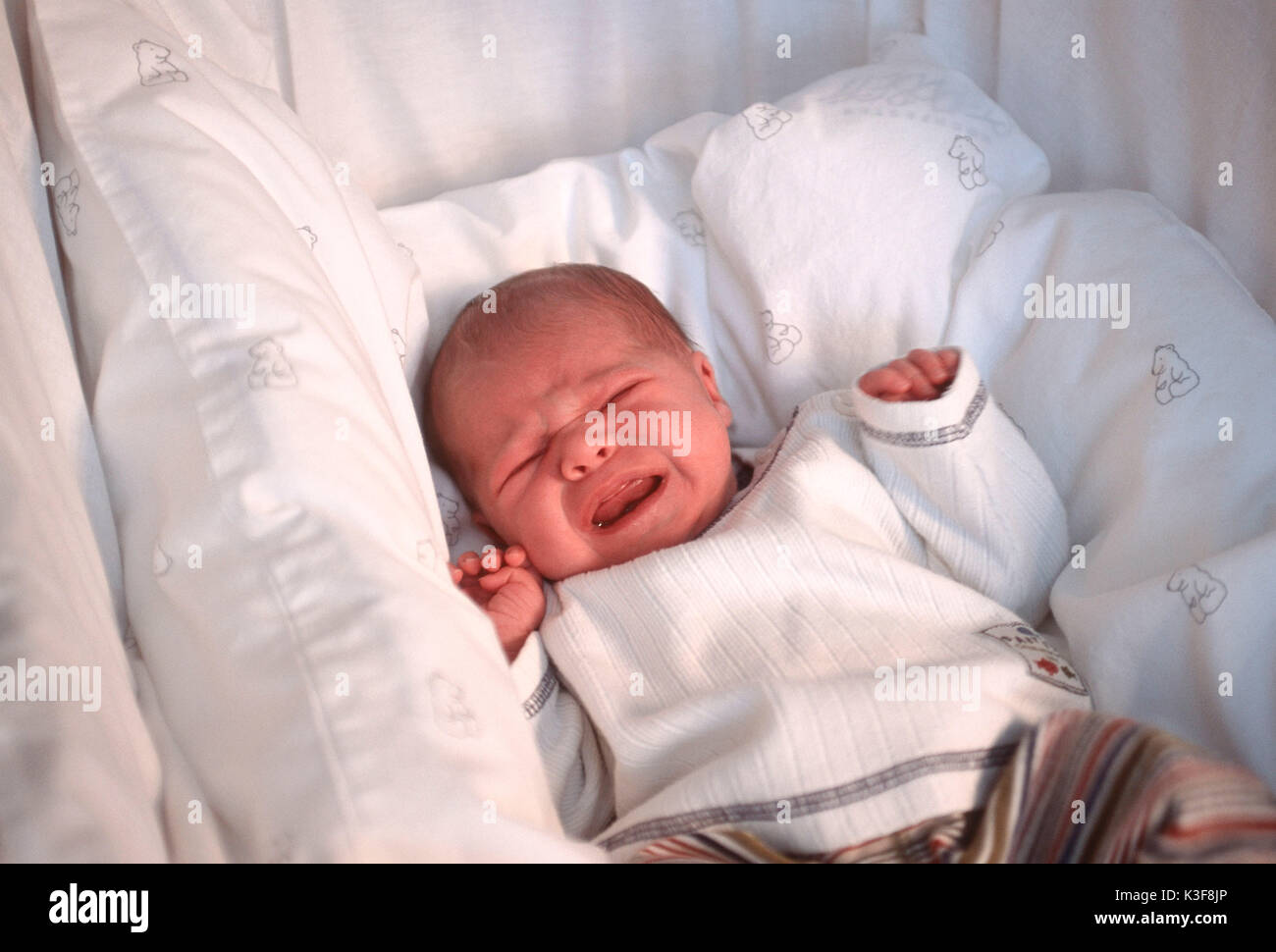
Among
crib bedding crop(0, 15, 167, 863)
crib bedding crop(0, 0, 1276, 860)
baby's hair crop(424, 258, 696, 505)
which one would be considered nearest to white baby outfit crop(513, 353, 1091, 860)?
crib bedding crop(0, 0, 1276, 860)

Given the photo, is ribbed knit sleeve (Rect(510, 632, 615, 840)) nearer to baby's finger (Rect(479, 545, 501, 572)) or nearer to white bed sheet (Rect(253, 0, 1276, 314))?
baby's finger (Rect(479, 545, 501, 572))

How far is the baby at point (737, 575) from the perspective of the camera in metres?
0.93

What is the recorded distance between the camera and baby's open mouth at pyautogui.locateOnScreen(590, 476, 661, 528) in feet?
3.89

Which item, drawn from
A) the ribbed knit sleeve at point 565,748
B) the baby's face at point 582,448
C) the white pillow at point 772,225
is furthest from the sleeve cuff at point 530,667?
the white pillow at point 772,225

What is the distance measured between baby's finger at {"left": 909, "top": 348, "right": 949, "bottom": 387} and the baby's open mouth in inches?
11.9

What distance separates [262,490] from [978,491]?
0.70 m

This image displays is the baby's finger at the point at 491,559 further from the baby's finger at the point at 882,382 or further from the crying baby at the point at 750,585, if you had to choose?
the baby's finger at the point at 882,382

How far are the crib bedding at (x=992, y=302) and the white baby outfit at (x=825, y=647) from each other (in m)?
0.08

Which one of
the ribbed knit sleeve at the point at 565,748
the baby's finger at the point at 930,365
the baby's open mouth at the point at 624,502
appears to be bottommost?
the ribbed knit sleeve at the point at 565,748

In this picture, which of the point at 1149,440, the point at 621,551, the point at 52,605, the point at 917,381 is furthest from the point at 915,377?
the point at 52,605
